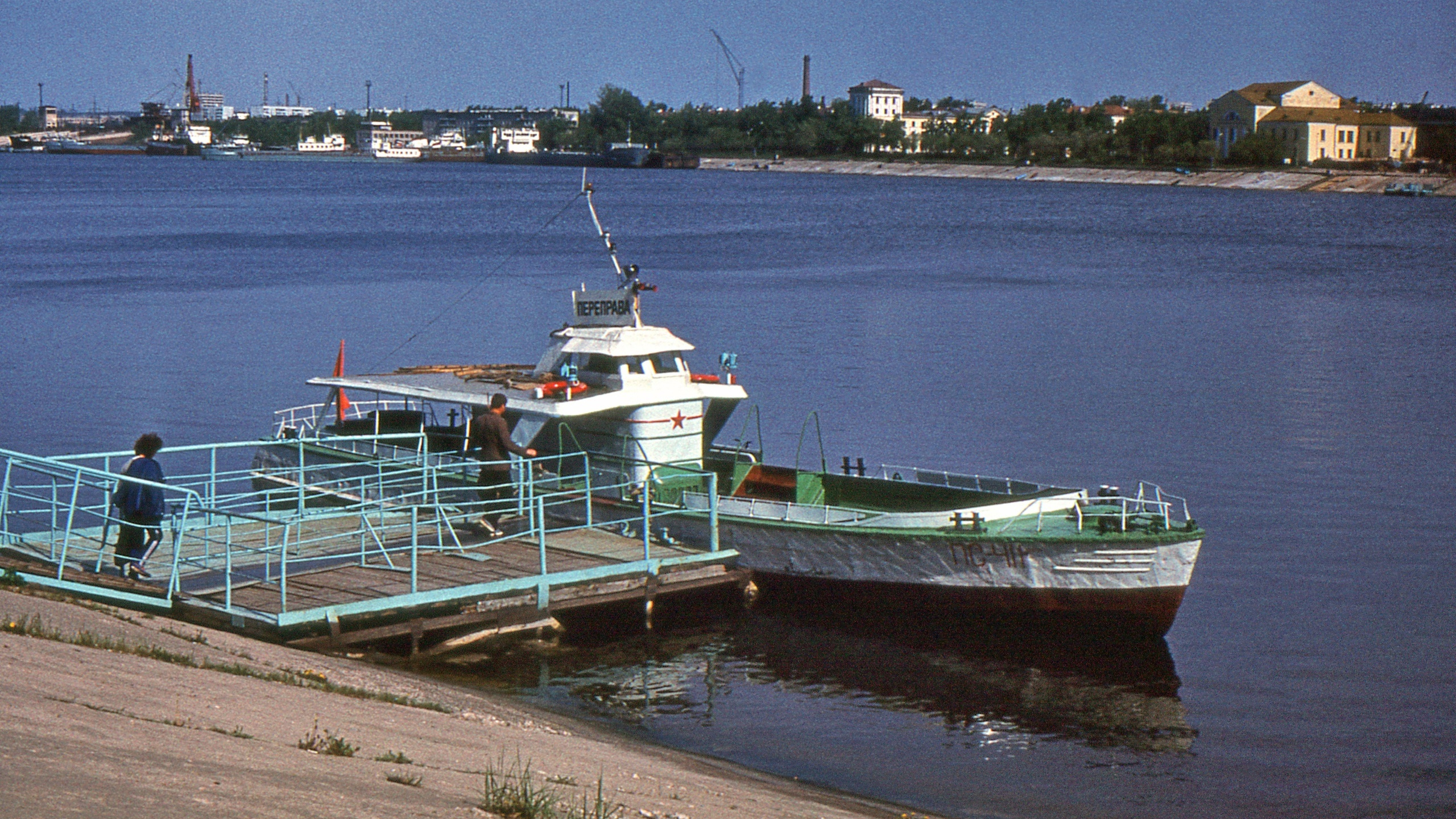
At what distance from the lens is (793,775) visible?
14469 millimetres

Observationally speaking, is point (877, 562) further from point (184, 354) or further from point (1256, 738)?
point (184, 354)

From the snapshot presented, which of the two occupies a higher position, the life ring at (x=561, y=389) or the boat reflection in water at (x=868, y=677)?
the life ring at (x=561, y=389)

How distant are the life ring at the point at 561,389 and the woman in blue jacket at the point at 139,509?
20.0ft

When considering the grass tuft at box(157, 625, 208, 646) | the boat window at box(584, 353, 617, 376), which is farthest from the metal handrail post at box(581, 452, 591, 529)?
the grass tuft at box(157, 625, 208, 646)

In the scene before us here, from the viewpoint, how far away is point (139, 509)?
16.0 metres

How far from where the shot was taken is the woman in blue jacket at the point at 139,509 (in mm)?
15953

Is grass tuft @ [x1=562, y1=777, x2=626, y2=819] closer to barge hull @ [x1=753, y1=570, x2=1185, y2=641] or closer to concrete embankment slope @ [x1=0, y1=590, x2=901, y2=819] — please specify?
concrete embankment slope @ [x1=0, y1=590, x2=901, y2=819]

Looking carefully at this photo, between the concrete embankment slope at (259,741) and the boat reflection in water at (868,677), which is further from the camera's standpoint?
the boat reflection in water at (868,677)

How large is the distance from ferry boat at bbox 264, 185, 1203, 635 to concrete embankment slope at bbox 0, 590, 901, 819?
5.56 meters

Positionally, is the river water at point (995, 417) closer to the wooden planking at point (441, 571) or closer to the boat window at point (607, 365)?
the wooden planking at point (441, 571)

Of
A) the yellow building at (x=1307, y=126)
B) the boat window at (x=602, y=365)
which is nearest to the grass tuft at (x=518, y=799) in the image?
the boat window at (x=602, y=365)

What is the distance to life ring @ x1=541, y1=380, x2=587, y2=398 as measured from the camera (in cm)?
2123

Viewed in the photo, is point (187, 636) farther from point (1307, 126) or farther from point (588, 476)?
point (1307, 126)

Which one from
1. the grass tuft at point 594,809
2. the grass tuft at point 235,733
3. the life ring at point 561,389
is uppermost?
the life ring at point 561,389
